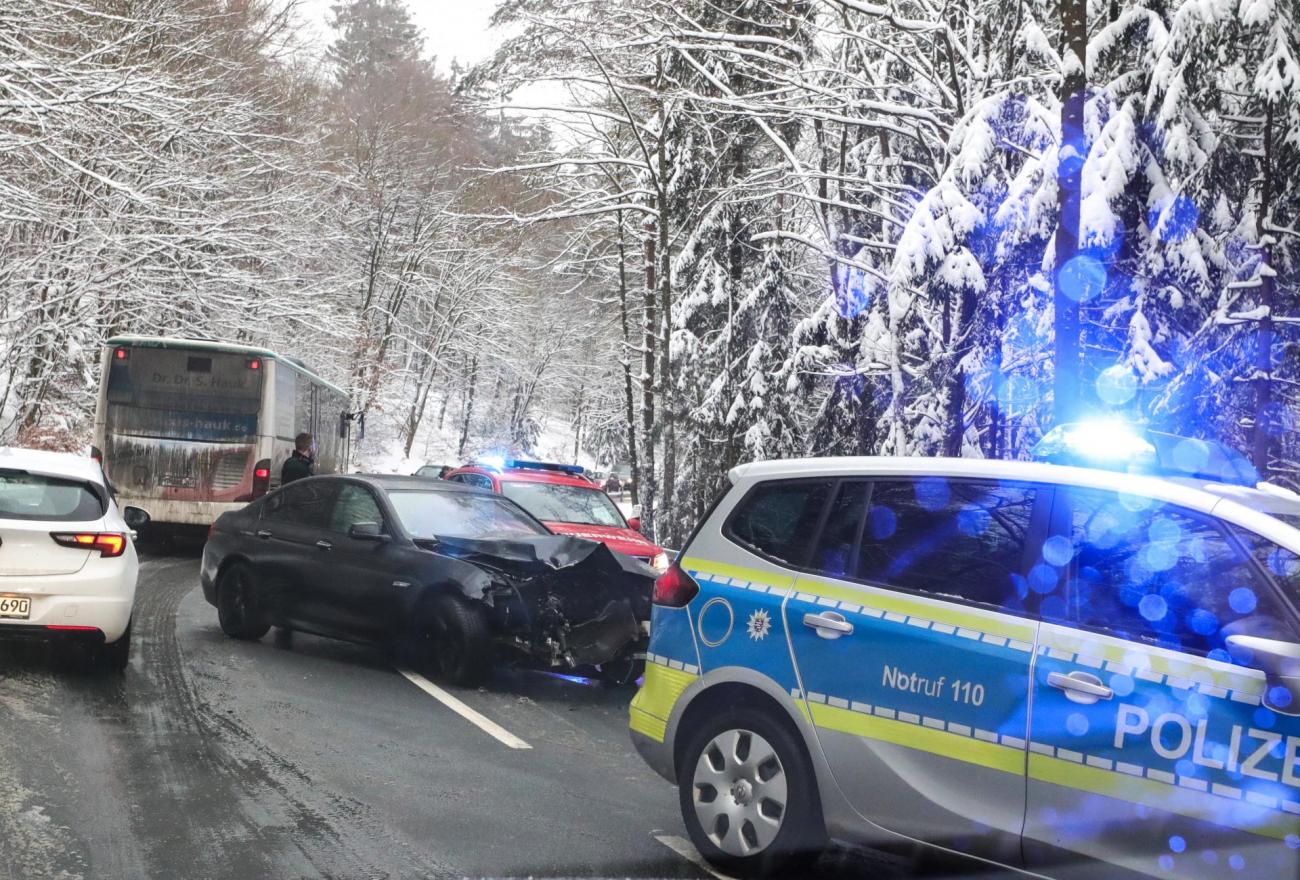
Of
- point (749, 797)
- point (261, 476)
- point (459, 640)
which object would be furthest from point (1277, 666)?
point (261, 476)

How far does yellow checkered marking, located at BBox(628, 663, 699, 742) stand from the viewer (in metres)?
5.45

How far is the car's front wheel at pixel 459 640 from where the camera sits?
9.25m

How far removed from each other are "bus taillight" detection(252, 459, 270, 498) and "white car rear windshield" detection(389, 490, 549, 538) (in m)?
9.28

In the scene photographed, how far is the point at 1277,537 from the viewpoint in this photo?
3.93m

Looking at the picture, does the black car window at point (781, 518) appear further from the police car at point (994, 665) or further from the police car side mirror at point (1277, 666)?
the police car side mirror at point (1277, 666)

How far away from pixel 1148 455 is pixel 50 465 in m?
7.27

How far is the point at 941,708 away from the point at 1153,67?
331 inches

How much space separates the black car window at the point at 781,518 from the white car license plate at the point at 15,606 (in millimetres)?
5285

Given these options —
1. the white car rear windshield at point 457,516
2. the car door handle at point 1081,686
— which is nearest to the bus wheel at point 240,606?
the white car rear windshield at point 457,516

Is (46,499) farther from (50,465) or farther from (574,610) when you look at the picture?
(574,610)

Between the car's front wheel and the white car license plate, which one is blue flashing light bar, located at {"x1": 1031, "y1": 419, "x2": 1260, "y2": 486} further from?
the white car license plate

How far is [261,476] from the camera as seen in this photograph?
19.2 meters

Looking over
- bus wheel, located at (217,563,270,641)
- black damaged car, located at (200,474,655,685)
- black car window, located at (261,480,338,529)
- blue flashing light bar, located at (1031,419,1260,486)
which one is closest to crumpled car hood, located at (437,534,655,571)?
black damaged car, located at (200,474,655,685)

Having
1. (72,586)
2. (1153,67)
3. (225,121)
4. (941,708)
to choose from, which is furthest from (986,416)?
(225,121)
